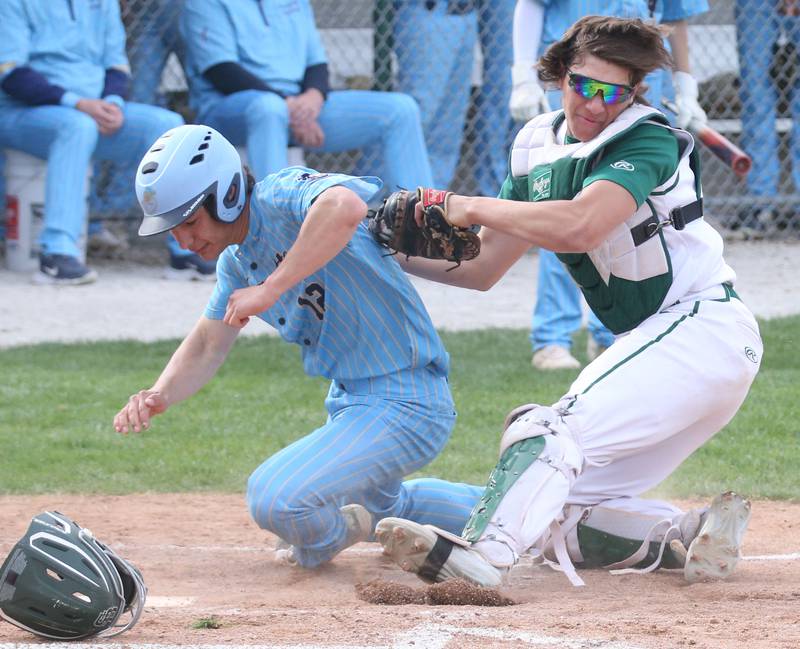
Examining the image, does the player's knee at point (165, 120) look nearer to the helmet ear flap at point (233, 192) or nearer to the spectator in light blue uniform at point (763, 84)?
the spectator in light blue uniform at point (763, 84)

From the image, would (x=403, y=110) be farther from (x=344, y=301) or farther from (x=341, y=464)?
(x=341, y=464)

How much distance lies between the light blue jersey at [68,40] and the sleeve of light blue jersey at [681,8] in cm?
401

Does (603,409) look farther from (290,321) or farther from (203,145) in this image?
(203,145)

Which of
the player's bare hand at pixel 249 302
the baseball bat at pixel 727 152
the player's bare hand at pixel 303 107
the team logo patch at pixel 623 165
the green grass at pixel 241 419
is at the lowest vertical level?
the green grass at pixel 241 419

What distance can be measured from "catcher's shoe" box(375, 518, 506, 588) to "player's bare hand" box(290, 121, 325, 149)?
623cm

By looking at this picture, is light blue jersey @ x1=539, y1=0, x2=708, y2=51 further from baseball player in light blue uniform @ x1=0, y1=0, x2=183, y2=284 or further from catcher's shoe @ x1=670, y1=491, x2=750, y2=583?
catcher's shoe @ x1=670, y1=491, x2=750, y2=583

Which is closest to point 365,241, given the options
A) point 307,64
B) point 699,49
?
point 307,64

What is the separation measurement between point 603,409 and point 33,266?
691cm

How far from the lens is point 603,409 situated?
4199 millimetres

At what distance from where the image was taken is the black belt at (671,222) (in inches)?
169

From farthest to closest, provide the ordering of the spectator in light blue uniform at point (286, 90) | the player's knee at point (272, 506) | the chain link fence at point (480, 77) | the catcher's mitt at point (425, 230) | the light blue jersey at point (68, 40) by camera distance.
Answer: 1. the chain link fence at point (480, 77)
2. the spectator in light blue uniform at point (286, 90)
3. the light blue jersey at point (68, 40)
4. the player's knee at point (272, 506)
5. the catcher's mitt at point (425, 230)

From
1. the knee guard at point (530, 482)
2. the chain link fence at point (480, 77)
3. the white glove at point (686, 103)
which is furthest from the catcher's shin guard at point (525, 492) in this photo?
the chain link fence at point (480, 77)

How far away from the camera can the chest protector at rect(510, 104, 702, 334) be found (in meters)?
4.30

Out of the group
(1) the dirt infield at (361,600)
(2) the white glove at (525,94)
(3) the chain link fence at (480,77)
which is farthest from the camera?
(3) the chain link fence at (480,77)
